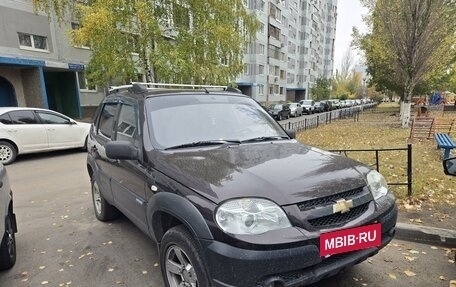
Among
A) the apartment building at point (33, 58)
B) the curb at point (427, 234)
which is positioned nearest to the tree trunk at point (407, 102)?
the curb at point (427, 234)

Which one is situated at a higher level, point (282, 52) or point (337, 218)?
point (282, 52)

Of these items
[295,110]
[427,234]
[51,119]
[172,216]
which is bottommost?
[295,110]

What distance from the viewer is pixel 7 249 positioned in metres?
3.32

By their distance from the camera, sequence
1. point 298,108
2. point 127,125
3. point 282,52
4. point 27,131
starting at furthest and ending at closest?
point 282,52 < point 298,108 < point 27,131 < point 127,125

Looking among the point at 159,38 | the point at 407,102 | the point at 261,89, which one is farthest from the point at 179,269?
the point at 261,89

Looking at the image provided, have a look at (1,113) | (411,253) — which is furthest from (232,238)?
(1,113)

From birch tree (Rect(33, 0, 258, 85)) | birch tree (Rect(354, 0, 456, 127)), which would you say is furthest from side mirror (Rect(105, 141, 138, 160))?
birch tree (Rect(354, 0, 456, 127))

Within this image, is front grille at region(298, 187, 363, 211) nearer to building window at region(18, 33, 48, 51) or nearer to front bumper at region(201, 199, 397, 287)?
front bumper at region(201, 199, 397, 287)

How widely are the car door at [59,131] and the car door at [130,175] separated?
7407mm

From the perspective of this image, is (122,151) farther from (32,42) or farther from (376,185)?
(32,42)

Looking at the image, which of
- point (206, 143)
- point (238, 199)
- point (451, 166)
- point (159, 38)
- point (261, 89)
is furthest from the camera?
point (261, 89)

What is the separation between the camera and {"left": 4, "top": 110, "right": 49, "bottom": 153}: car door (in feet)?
29.9

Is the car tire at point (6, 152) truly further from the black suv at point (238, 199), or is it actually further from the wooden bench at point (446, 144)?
the wooden bench at point (446, 144)

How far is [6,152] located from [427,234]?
34.1ft
